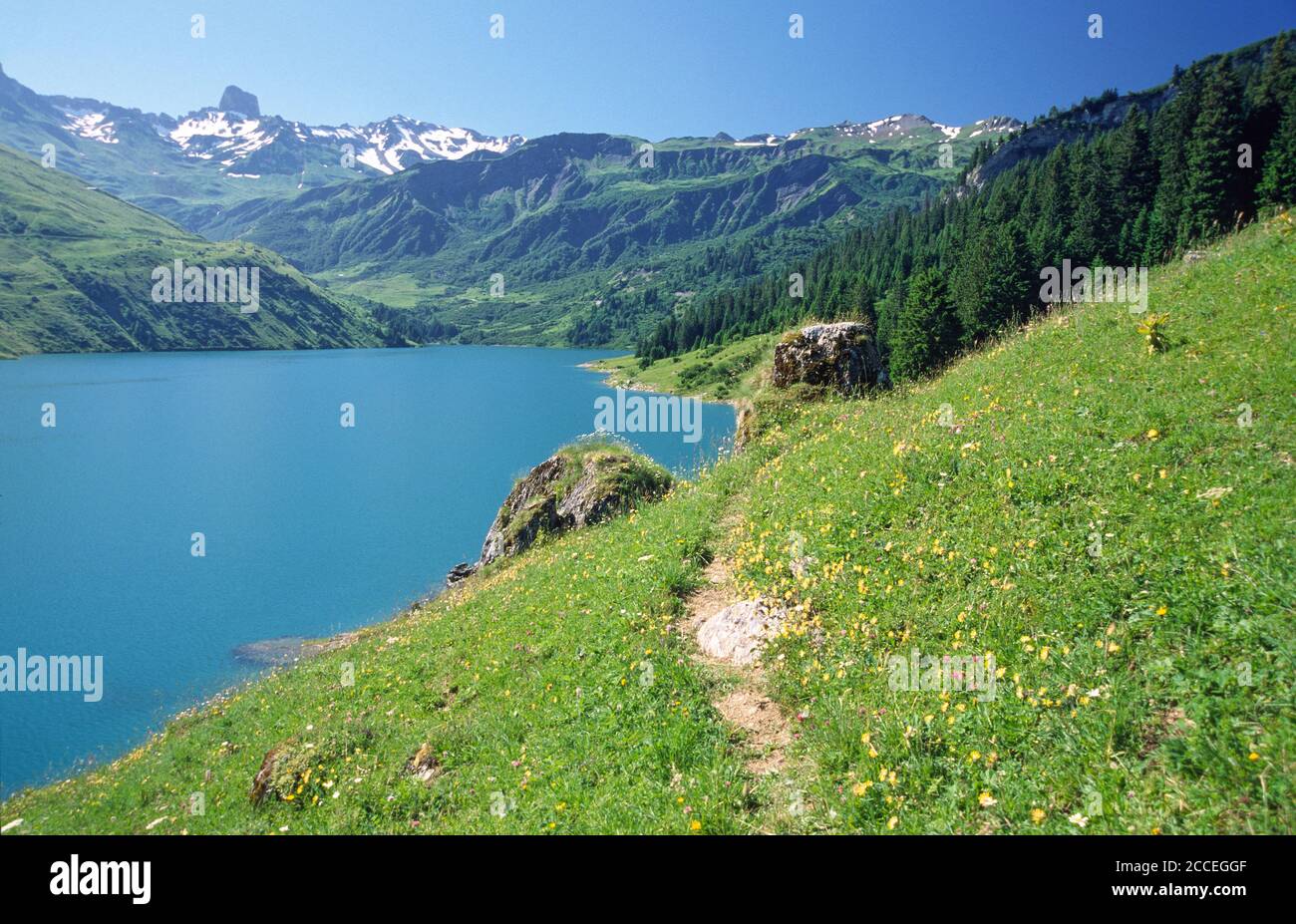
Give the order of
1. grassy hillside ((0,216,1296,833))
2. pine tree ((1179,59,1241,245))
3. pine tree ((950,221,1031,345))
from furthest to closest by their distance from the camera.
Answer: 1. pine tree ((950,221,1031,345))
2. pine tree ((1179,59,1241,245))
3. grassy hillside ((0,216,1296,833))

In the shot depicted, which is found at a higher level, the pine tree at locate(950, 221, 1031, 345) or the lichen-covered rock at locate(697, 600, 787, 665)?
the pine tree at locate(950, 221, 1031, 345)

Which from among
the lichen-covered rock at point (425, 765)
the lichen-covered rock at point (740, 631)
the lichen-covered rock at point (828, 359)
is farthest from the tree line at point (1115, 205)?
the lichen-covered rock at point (425, 765)

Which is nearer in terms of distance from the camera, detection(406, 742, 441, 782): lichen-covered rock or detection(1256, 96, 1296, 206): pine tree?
detection(406, 742, 441, 782): lichen-covered rock

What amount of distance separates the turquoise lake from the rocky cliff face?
2.18 metres

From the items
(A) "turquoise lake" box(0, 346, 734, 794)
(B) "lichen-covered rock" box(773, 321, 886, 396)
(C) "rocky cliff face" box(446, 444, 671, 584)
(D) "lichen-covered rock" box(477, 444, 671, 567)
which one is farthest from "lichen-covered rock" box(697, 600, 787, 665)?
(D) "lichen-covered rock" box(477, 444, 671, 567)

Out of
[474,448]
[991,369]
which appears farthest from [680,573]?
[474,448]

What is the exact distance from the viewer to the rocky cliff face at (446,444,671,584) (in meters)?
23.5

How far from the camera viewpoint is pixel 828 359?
19.1m

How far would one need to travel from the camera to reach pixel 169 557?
47.8 metres

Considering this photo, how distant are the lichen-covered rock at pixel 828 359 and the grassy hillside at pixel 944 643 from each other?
139 inches

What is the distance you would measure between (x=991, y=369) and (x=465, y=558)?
39.5m

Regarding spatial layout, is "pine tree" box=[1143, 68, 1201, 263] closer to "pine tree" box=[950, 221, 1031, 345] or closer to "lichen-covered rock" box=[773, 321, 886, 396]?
"pine tree" box=[950, 221, 1031, 345]

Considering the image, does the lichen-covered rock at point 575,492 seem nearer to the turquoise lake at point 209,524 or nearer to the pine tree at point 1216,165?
the turquoise lake at point 209,524

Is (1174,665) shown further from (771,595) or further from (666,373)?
(666,373)
